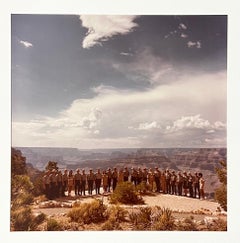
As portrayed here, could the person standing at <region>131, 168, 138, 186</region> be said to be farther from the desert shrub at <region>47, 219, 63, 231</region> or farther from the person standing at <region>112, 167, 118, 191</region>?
the desert shrub at <region>47, 219, 63, 231</region>

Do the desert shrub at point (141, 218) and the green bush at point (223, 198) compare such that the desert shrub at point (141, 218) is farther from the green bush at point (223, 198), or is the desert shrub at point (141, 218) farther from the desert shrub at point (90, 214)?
the green bush at point (223, 198)

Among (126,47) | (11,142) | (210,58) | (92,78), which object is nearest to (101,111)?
(92,78)

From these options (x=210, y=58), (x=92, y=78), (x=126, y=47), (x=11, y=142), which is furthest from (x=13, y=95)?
(x=210, y=58)

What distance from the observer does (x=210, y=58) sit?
2.08m

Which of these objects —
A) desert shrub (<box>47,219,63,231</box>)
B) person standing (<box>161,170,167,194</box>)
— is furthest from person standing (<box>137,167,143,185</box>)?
desert shrub (<box>47,219,63,231</box>)

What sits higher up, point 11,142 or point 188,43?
point 188,43

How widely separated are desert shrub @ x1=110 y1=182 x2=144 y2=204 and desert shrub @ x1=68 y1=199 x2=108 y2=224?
0.08 metres

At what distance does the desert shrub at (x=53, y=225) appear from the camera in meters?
2.04
